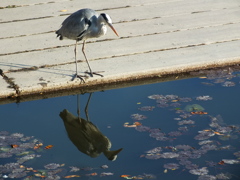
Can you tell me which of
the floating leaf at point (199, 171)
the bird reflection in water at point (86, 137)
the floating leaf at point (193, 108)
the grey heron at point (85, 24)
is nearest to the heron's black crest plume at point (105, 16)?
the grey heron at point (85, 24)

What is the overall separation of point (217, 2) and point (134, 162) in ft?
11.9

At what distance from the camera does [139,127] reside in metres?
5.34

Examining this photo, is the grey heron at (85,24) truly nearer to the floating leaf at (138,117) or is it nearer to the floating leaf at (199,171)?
the floating leaf at (138,117)

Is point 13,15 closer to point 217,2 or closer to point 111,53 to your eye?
point 111,53

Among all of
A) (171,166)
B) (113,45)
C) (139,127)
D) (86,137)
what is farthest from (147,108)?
(113,45)

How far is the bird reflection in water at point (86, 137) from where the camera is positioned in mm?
5055

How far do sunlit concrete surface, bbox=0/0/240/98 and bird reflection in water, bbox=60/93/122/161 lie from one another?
1.30 ft

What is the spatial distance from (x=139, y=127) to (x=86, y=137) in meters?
0.48

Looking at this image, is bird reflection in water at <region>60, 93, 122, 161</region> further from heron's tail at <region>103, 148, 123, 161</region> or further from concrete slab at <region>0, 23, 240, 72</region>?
concrete slab at <region>0, 23, 240, 72</region>

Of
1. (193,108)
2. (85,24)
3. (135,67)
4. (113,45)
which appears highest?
(85,24)

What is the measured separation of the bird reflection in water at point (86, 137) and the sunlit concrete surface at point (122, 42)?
1.30 feet

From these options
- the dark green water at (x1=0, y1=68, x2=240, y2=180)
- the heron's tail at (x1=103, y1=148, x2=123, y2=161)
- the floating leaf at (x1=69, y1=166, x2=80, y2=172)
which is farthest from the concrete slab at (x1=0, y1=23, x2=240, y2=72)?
the floating leaf at (x1=69, y1=166, x2=80, y2=172)

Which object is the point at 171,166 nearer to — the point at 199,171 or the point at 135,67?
the point at 199,171

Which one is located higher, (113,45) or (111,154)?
(113,45)
